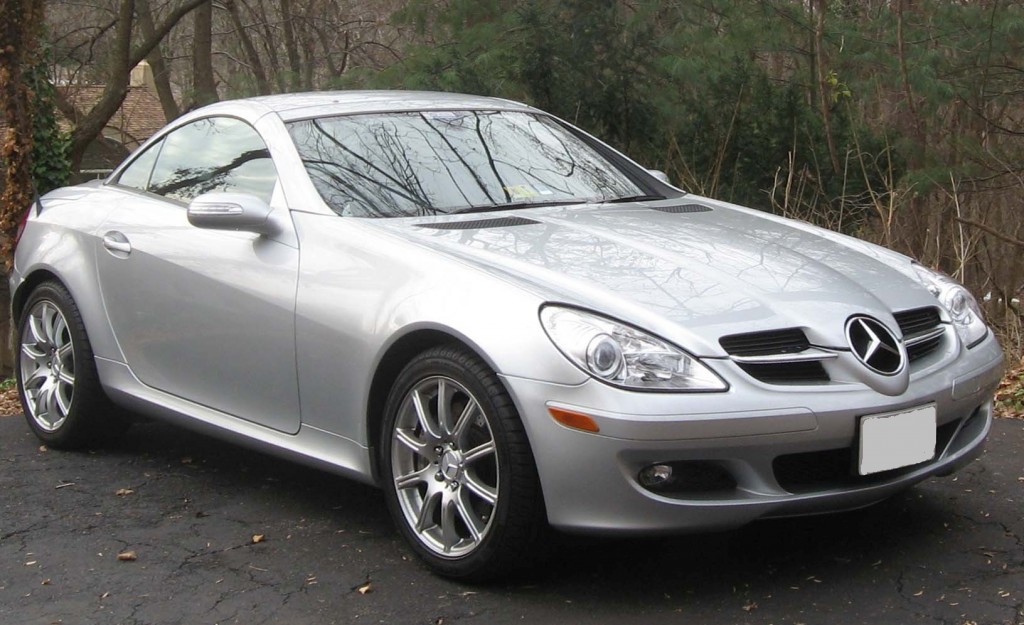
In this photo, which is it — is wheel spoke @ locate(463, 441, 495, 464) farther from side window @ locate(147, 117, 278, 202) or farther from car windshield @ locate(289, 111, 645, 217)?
side window @ locate(147, 117, 278, 202)

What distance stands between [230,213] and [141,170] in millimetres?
1408

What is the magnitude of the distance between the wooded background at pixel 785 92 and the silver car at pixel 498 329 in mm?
5280

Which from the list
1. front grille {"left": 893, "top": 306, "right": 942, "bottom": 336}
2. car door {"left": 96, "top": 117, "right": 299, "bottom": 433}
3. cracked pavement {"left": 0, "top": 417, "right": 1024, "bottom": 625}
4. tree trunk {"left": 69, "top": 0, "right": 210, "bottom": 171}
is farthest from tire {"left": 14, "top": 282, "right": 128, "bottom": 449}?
tree trunk {"left": 69, "top": 0, "right": 210, "bottom": 171}

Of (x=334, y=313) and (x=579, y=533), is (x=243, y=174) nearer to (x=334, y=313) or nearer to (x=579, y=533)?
(x=334, y=313)

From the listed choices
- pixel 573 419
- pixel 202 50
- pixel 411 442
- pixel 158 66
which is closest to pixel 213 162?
pixel 411 442

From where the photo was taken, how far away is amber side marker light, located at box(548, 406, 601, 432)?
3420 mm

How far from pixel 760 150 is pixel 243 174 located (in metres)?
6.47

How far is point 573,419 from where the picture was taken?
3443 mm

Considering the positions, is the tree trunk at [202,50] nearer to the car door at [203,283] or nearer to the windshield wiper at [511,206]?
the car door at [203,283]

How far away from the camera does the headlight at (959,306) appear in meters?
4.14

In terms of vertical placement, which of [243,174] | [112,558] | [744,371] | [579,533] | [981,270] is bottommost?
[981,270]

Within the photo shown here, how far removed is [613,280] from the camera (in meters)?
3.77

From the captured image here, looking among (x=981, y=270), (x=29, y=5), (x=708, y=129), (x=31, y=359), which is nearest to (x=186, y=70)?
(x=29, y=5)

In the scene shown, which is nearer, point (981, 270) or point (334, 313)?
point (334, 313)
